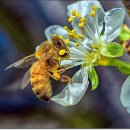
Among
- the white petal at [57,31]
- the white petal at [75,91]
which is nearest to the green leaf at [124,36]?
the white petal at [75,91]

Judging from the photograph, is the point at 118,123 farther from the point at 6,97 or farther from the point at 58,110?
the point at 6,97

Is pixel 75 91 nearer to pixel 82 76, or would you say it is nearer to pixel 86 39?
pixel 82 76

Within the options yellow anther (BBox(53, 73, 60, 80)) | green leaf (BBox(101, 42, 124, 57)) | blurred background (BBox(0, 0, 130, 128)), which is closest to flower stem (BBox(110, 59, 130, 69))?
green leaf (BBox(101, 42, 124, 57))

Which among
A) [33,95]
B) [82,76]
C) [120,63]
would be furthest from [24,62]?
[33,95]

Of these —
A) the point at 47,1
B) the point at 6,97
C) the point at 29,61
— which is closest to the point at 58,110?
the point at 6,97

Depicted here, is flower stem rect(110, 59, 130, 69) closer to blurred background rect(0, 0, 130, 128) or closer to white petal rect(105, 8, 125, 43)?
white petal rect(105, 8, 125, 43)
